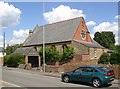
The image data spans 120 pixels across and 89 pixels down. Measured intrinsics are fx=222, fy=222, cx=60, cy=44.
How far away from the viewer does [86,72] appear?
59.0 ft


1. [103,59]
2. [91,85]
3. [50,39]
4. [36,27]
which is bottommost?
[91,85]

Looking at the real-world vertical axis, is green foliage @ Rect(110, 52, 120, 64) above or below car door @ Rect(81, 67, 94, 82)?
above

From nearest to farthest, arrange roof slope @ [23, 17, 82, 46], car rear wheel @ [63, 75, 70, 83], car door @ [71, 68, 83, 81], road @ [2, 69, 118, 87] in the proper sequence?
1. road @ [2, 69, 118, 87]
2. car door @ [71, 68, 83, 81]
3. car rear wheel @ [63, 75, 70, 83]
4. roof slope @ [23, 17, 82, 46]

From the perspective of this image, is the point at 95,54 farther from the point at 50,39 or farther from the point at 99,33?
the point at 99,33

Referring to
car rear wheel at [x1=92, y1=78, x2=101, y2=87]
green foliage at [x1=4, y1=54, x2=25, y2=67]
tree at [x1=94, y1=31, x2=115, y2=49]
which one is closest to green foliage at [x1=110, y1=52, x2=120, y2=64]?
car rear wheel at [x1=92, y1=78, x2=101, y2=87]

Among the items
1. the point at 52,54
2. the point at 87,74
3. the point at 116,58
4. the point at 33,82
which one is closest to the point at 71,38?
the point at 52,54

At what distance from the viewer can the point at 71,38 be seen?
1761 inches

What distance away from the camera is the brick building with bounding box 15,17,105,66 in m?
43.2

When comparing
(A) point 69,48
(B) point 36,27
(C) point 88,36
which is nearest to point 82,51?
(A) point 69,48

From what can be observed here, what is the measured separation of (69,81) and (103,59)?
21.1m

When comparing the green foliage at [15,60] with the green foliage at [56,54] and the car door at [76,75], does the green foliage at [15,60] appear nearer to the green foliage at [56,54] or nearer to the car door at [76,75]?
the green foliage at [56,54]

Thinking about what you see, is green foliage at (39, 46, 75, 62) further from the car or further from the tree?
the tree

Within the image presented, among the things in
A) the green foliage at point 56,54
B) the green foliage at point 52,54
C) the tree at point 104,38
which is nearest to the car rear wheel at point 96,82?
the green foliage at point 56,54

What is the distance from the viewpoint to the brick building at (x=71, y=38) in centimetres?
4322
